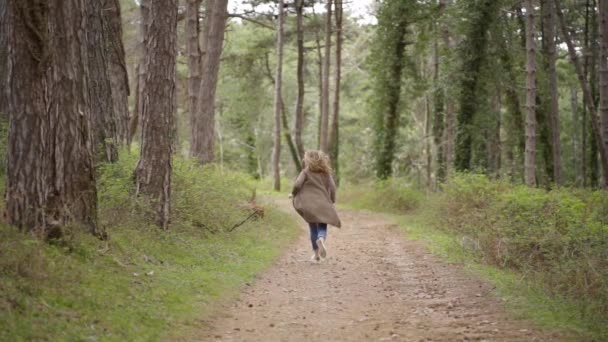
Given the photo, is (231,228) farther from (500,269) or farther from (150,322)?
(150,322)

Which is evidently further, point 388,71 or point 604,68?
point 388,71

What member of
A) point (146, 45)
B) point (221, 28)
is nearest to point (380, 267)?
point (146, 45)

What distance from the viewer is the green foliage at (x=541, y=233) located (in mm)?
8672

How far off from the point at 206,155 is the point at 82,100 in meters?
10.5

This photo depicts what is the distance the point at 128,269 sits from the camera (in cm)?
817

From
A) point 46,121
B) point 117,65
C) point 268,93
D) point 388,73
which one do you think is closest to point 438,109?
point 388,73

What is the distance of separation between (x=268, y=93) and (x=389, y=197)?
23228 millimetres

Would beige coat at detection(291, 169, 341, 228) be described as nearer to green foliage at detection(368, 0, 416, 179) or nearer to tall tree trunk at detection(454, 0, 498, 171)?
tall tree trunk at detection(454, 0, 498, 171)

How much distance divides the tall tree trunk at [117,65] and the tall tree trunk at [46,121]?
5.02m

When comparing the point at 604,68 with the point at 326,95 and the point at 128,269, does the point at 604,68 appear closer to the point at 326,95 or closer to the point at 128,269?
the point at 326,95

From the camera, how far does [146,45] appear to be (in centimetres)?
1105

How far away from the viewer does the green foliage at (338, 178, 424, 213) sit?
24.8 metres

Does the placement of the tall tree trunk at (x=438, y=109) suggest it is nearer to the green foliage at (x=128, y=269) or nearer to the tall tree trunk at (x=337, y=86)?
the tall tree trunk at (x=337, y=86)

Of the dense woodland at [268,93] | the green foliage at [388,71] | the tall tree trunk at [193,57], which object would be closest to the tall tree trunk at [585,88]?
the dense woodland at [268,93]
